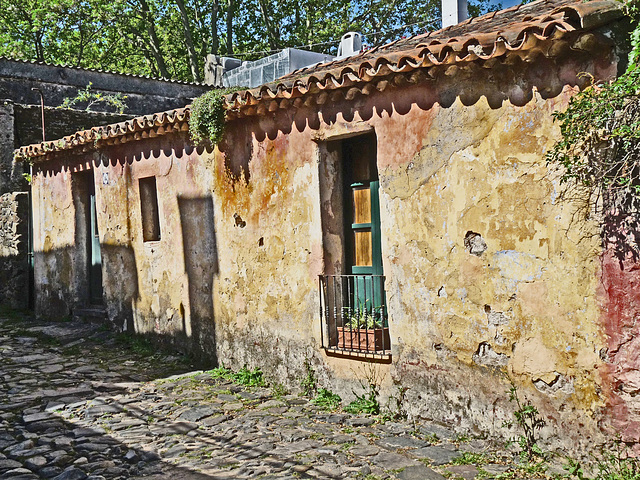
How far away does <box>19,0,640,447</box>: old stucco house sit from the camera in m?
4.83

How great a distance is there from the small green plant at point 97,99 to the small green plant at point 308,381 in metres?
10.6

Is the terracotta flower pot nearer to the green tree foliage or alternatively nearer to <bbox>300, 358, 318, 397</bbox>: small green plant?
<bbox>300, 358, 318, 397</bbox>: small green plant

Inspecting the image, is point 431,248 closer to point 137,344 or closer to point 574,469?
point 574,469

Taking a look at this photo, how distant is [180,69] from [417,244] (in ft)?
77.4

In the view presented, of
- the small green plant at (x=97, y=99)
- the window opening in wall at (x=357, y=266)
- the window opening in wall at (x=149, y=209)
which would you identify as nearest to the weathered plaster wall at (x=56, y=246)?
the window opening in wall at (x=149, y=209)

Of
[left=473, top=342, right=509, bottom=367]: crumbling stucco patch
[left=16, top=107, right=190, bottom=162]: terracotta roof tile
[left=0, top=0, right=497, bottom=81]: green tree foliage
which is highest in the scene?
[left=0, top=0, right=497, bottom=81]: green tree foliage

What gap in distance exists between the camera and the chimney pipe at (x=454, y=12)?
9.22 m

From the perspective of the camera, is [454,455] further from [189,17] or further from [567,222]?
[189,17]

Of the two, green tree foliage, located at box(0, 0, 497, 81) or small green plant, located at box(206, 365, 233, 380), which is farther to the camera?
green tree foliage, located at box(0, 0, 497, 81)

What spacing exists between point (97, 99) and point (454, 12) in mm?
9972

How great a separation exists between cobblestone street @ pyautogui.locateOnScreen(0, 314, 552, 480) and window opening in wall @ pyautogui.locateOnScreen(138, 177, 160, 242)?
201 cm

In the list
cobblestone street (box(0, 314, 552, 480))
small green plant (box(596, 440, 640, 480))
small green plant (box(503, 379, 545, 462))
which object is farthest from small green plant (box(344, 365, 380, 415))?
small green plant (box(596, 440, 640, 480))

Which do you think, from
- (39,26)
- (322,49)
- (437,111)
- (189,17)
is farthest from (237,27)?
(437,111)

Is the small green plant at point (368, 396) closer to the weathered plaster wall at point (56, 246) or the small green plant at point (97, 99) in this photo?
the weathered plaster wall at point (56, 246)
